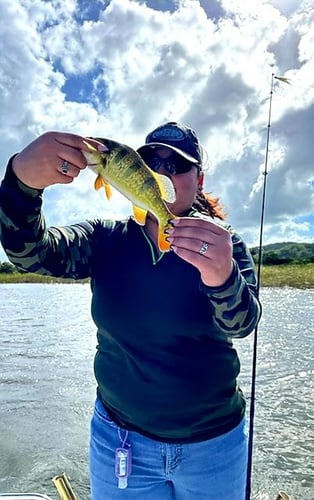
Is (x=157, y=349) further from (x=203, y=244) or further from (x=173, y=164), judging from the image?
(x=173, y=164)

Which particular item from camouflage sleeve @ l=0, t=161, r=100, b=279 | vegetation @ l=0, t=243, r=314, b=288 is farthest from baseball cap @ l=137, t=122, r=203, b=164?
vegetation @ l=0, t=243, r=314, b=288

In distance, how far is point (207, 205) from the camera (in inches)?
99.5

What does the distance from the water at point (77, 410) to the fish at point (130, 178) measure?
16.5 feet

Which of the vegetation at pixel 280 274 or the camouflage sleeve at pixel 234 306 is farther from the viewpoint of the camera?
the vegetation at pixel 280 274

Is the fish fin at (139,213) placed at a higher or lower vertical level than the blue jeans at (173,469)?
higher

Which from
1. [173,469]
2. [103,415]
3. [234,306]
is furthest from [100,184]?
[173,469]

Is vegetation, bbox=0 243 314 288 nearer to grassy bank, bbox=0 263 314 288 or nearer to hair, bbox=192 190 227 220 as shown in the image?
grassy bank, bbox=0 263 314 288

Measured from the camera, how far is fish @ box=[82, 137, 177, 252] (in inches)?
65.5

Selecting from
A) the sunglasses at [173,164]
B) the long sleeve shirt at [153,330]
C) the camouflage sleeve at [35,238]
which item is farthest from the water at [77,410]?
the sunglasses at [173,164]

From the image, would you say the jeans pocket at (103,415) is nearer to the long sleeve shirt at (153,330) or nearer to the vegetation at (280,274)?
the long sleeve shirt at (153,330)

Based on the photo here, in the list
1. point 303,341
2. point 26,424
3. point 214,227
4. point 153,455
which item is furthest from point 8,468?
point 303,341

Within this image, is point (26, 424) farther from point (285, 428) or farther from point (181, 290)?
point (181, 290)

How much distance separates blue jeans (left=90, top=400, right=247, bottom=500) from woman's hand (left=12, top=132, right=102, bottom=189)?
113cm

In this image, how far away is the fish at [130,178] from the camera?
1.66 meters
